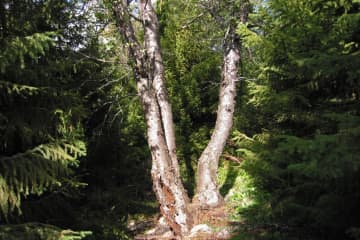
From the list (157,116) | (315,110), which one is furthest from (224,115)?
(315,110)

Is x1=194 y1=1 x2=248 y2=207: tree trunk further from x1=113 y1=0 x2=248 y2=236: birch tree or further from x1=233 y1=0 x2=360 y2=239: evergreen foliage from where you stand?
x1=233 y1=0 x2=360 y2=239: evergreen foliage

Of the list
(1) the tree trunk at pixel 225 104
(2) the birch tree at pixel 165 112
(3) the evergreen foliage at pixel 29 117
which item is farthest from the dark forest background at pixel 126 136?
(1) the tree trunk at pixel 225 104

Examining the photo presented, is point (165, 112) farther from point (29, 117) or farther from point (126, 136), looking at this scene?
point (29, 117)

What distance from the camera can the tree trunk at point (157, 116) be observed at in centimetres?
621

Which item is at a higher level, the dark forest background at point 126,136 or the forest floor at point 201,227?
the dark forest background at point 126,136

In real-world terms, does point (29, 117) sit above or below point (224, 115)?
below

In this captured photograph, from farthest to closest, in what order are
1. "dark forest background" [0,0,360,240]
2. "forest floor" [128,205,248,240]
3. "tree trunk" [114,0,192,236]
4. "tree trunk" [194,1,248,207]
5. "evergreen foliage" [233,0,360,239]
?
1. "tree trunk" [194,1,248,207]
2. "tree trunk" [114,0,192,236]
3. "forest floor" [128,205,248,240]
4. "dark forest background" [0,0,360,240]
5. "evergreen foliage" [233,0,360,239]

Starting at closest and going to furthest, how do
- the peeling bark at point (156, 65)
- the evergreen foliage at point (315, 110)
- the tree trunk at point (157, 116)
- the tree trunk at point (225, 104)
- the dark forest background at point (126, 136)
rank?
1. the evergreen foliage at point (315, 110)
2. the dark forest background at point (126, 136)
3. the tree trunk at point (157, 116)
4. the peeling bark at point (156, 65)
5. the tree trunk at point (225, 104)

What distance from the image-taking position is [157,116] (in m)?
6.46

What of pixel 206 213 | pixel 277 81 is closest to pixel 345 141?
pixel 277 81

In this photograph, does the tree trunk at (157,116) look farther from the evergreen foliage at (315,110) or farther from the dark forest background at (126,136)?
the evergreen foliage at (315,110)

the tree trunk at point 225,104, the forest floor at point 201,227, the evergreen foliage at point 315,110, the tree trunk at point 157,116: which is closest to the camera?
the evergreen foliage at point 315,110

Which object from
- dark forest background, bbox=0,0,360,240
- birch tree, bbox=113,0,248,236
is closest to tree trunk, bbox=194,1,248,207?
birch tree, bbox=113,0,248,236

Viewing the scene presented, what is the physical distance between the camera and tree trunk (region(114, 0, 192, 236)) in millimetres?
6211
